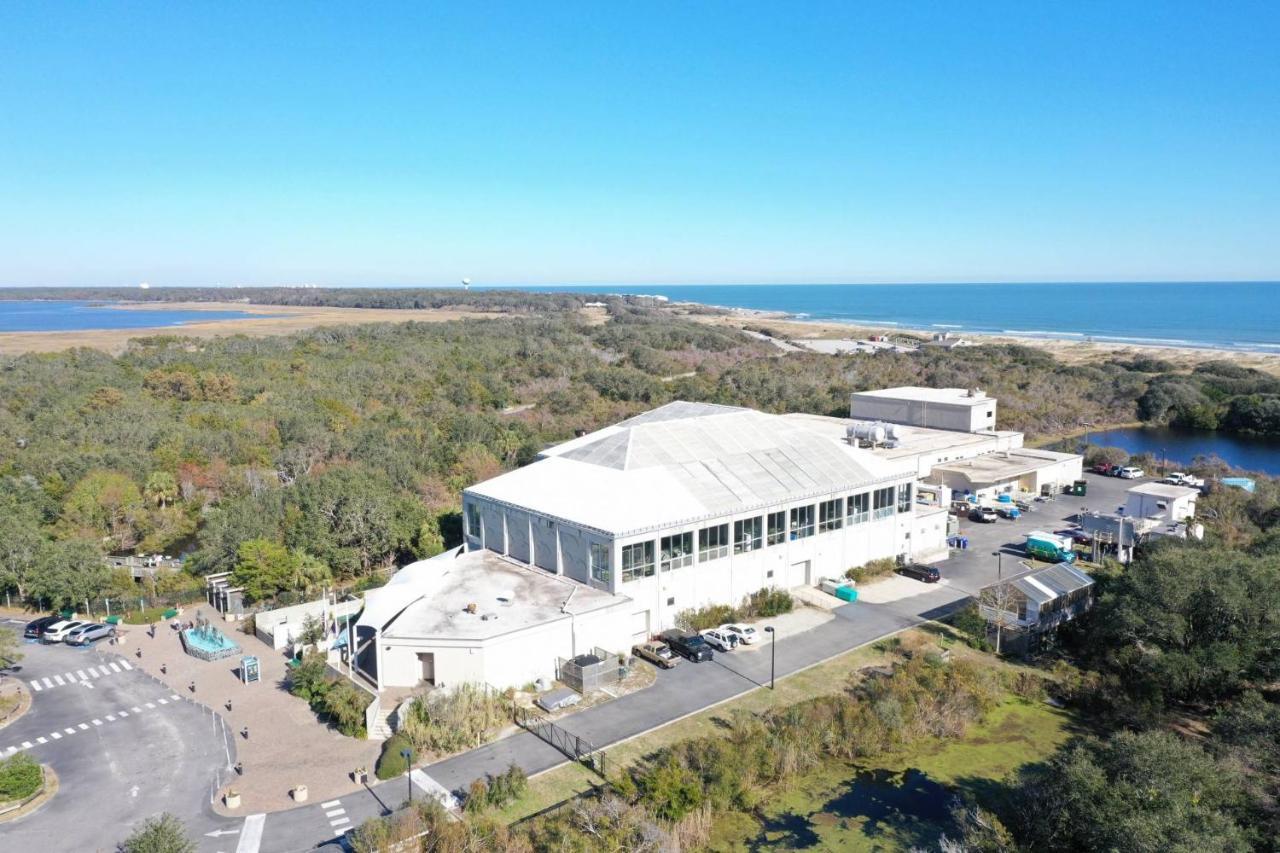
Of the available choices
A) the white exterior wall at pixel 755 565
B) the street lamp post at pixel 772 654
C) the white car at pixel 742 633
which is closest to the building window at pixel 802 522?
the white exterior wall at pixel 755 565

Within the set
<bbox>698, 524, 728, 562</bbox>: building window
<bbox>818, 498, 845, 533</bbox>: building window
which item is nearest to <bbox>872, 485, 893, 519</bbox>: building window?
<bbox>818, 498, 845, 533</bbox>: building window

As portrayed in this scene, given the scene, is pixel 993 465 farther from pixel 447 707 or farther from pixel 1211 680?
pixel 447 707

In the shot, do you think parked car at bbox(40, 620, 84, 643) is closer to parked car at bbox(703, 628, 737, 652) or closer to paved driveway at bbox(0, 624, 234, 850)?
paved driveway at bbox(0, 624, 234, 850)

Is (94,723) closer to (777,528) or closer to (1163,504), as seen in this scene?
(777,528)

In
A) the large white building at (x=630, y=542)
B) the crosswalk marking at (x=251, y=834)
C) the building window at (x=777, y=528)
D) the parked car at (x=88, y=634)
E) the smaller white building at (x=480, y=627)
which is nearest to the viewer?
the crosswalk marking at (x=251, y=834)

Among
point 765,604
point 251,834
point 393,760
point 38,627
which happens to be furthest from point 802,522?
point 38,627

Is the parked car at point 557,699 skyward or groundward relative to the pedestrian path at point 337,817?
groundward

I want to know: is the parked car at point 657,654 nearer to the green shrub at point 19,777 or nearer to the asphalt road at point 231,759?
the asphalt road at point 231,759
